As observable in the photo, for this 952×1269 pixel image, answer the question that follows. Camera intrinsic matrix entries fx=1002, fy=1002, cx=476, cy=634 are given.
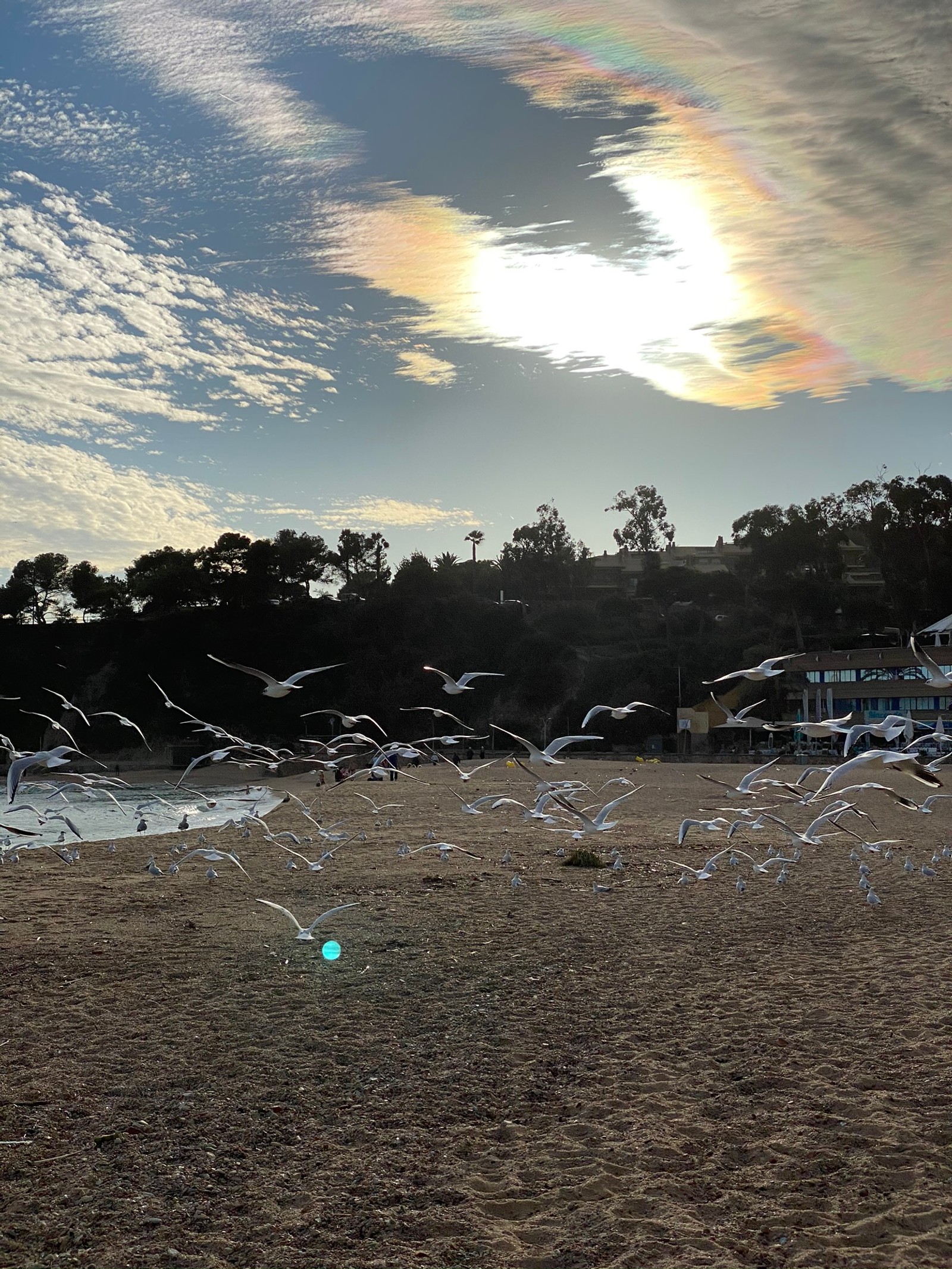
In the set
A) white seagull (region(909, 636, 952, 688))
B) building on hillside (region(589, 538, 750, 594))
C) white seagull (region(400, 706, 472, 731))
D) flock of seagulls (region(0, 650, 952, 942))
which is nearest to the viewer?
white seagull (region(909, 636, 952, 688))

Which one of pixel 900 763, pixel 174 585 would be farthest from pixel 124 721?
pixel 174 585

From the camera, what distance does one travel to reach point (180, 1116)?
6535 millimetres

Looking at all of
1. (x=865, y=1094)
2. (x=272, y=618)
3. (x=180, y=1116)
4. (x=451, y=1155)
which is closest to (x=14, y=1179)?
(x=180, y=1116)

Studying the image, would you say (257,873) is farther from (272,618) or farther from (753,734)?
(272,618)

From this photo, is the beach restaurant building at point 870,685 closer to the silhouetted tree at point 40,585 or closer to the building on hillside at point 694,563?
the building on hillside at point 694,563

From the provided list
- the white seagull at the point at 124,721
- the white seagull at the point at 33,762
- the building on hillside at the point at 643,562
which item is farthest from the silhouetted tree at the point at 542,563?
the white seagull at the point at 33,762

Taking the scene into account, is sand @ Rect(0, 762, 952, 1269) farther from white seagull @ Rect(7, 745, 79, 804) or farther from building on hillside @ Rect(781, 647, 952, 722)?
building on hillside @ Rect(781, 647, 952, 722)

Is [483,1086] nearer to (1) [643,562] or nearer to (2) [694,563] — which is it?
(1) [643,562]

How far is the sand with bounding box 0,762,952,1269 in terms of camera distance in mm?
5156

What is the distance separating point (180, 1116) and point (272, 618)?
252 ft

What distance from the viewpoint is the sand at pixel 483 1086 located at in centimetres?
516

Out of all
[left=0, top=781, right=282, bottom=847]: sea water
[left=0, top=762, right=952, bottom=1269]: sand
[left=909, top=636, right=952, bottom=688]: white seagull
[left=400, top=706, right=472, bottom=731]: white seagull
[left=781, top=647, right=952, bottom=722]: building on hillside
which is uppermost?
[left=781, top=647, right=952, bottom=722]: building on hillside

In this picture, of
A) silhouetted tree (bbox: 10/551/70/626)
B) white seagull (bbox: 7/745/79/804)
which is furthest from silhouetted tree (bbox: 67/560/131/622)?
white seagull (bbox: 7/745/79/804)

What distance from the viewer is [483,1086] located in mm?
7062
